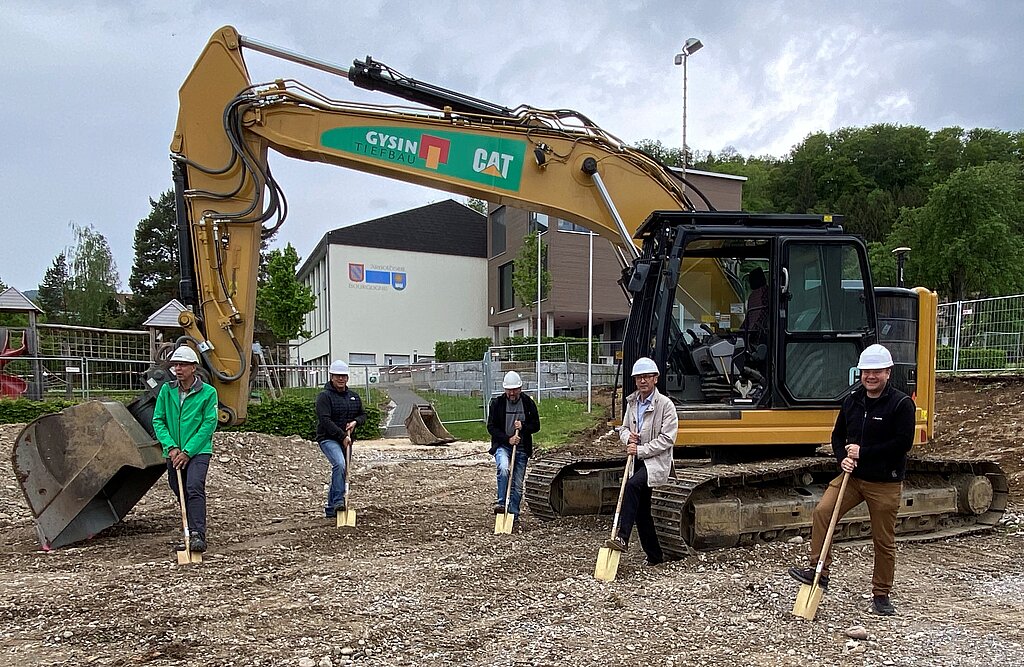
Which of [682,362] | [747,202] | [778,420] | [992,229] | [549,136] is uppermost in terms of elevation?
[747,202]

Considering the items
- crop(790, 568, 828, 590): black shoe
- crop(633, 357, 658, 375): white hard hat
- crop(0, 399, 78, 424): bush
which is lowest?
crop(790, 568, 828, 590): black shoe

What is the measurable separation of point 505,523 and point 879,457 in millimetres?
3544

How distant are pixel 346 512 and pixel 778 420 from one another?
4225mm

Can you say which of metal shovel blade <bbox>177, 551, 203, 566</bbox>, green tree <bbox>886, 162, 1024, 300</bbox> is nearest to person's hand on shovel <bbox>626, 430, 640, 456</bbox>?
metal shovel blade <bbox>177, 551, 203, 566</bbox>

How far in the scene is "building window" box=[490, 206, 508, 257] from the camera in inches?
1476

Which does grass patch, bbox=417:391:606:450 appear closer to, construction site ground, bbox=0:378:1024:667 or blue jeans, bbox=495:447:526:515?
blue jeans, bbox=495:447:526:515

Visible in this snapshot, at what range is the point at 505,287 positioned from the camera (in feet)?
123

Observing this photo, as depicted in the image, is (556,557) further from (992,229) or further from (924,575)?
(992,229)

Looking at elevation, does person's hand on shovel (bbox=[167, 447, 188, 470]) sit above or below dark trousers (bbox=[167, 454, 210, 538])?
above

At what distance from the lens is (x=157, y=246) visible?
172ft

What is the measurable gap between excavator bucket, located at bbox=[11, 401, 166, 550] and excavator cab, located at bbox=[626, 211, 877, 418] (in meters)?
4.35

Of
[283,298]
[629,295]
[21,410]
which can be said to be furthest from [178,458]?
[283,298]

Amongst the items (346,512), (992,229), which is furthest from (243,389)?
(992,229)

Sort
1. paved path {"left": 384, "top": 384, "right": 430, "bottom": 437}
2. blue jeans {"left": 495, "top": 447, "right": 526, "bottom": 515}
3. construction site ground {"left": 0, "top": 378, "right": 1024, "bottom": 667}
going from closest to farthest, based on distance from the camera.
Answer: construction site ground {"left": 0, "top": 378, "right": 1024, "bottom": 667} < blue jeans {"left": 495, "top": 447, "right": 526, "bottom": 515} < paved path {"left": 384, "top": 384, "right": 430, "bottom": 437}
